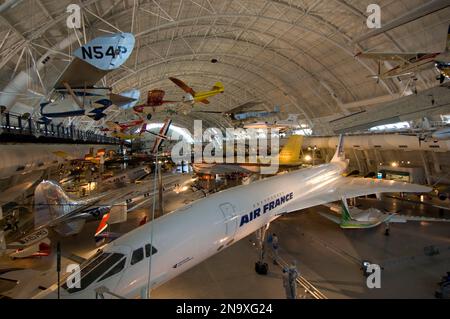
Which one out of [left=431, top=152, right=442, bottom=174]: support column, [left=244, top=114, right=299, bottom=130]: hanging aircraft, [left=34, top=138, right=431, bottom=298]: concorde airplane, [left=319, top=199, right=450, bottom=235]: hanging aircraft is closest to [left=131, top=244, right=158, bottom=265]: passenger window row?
[left=34, top=138, right=431, bottom=298]: concorde airplane

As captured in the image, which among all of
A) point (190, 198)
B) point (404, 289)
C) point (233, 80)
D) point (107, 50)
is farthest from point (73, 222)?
point (233, 80)

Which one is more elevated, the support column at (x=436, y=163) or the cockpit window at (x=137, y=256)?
the support column at (x=436, y=163)

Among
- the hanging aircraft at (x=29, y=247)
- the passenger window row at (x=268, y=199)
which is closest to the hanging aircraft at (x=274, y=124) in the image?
the passenger window row at (x=268, y=199)

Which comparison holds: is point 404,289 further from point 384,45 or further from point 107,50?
point 384,45

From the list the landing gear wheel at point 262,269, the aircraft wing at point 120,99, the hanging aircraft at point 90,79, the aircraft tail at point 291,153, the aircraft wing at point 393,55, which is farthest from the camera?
the aircraft tail at point 291,153

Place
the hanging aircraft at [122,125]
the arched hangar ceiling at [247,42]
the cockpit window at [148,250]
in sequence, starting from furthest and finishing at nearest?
the hanging aircraft at [122,125]
the arched hangar ceiling at [247,42]
the cockpit window at [148,250]

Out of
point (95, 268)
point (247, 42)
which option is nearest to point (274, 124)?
point (247, 42)

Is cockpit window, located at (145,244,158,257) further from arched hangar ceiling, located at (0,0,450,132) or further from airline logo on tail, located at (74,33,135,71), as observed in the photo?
arched hangar ceiling, located at (0,0,450,132)

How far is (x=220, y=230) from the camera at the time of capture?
8000mm

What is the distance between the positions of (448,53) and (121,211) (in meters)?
15.4

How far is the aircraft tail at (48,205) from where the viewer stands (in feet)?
42.1

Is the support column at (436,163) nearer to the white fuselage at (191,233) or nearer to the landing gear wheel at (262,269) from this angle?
the white fuselage at (191,233)

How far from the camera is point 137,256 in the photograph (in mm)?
6055

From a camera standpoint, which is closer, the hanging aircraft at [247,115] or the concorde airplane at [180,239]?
the concorde airplane at [180,239]
